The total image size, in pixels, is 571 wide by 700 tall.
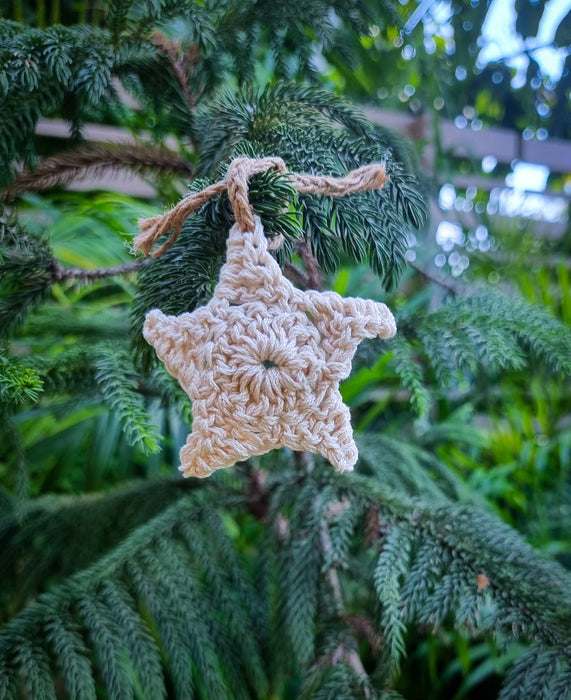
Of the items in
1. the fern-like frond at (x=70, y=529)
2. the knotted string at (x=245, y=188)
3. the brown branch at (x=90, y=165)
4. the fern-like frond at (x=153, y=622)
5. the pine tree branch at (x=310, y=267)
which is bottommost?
the fern-like frond at (x=70, y=529)

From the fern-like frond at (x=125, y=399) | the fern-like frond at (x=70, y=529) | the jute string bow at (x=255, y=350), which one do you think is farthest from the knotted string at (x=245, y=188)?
the fern-like frond at (x=70, y=529)

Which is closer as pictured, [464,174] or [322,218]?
[322,218]

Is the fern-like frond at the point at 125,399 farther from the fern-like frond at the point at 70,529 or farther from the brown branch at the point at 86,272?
the fern-like frond at the point at 70,529

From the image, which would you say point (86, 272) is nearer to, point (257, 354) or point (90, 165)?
point (90, 165)

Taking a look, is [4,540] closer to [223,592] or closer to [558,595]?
[223,592]

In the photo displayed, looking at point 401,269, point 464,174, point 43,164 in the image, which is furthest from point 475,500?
point 464,174
